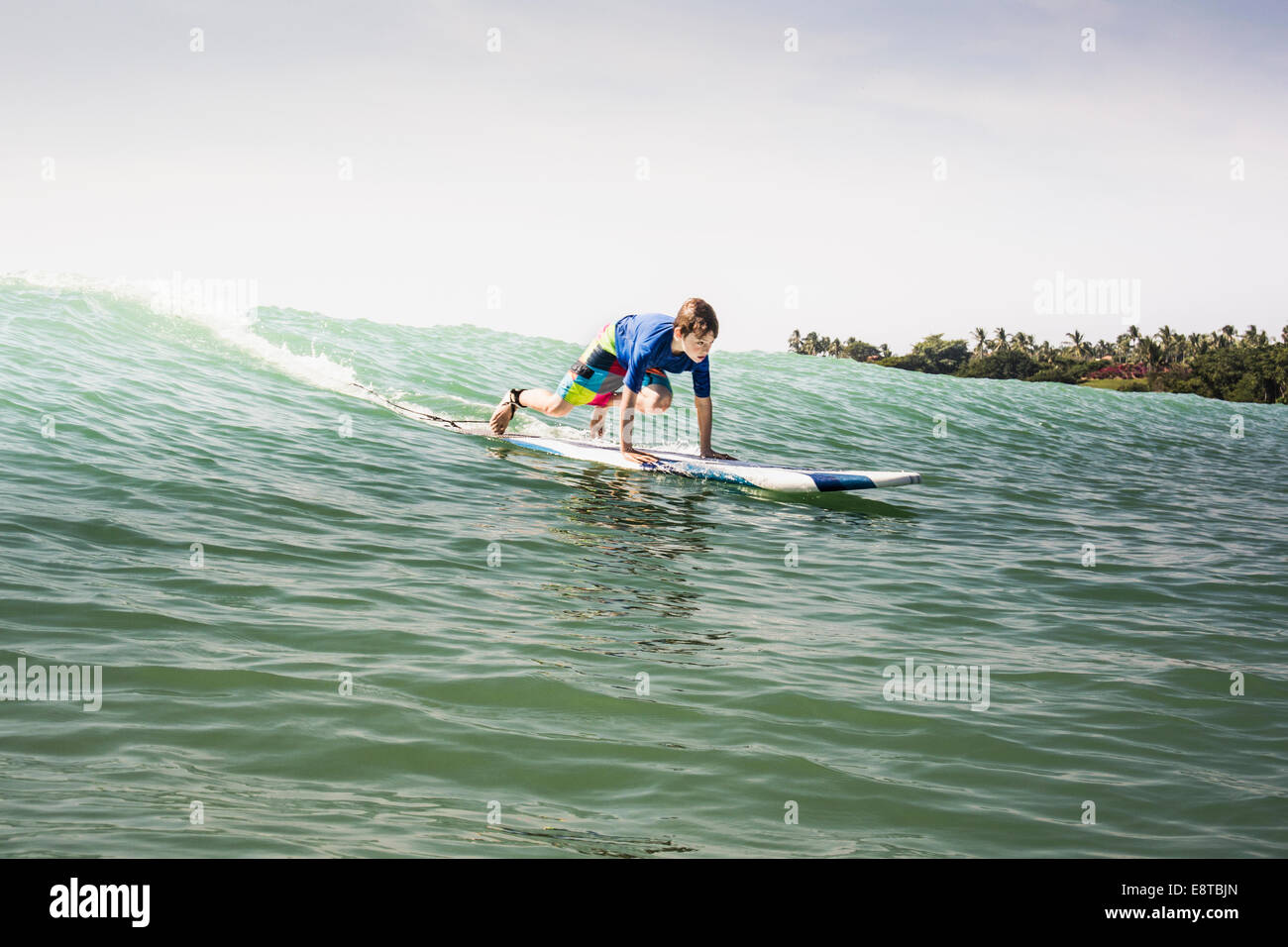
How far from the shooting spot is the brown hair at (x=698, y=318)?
9.47m

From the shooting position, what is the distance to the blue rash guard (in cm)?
992

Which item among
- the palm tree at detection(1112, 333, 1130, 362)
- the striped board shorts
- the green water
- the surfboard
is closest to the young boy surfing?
the striped board shorts

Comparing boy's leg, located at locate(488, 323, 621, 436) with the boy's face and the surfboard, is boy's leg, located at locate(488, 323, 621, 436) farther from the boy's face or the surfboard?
the boy's face

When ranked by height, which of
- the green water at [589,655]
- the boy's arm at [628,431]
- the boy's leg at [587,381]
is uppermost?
the boy's leg at [587,381]

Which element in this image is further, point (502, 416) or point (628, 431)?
point (502, 416)

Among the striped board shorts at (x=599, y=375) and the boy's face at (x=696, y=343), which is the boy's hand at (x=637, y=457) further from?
the boy's face at (x=696, y=343)

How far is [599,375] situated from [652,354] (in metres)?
1.91

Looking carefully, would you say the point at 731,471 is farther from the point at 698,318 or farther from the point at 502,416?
the point at 502,416

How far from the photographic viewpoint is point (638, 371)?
9.97 metres

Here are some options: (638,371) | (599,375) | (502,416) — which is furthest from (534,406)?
(638,371)

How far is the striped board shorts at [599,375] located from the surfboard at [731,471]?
0.63 meters

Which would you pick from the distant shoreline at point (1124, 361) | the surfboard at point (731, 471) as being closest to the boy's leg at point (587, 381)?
the surfboard at point (731, 471)

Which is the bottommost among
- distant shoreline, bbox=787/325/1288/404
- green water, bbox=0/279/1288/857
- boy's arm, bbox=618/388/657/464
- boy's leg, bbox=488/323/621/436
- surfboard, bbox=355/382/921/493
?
green water, bbox=0/279/1288/857

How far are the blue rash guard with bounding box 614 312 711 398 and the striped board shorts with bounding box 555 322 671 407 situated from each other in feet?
1.85
